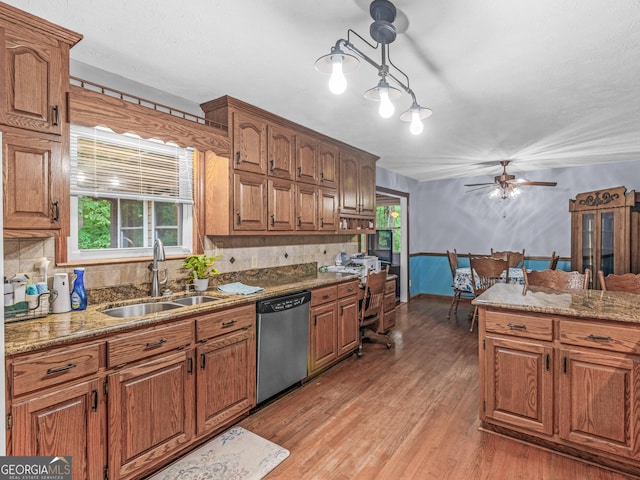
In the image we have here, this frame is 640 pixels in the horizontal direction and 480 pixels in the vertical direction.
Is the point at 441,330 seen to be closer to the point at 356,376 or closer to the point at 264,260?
the point at 356,376

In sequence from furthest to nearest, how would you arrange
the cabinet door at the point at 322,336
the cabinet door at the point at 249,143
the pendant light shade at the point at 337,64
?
the cabinet door at the point at 322,336 → the cabinet door at the point at 249,143 → the pendant light shade at the point at 337,64

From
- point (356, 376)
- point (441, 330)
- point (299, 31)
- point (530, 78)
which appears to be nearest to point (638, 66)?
point (530, 78)

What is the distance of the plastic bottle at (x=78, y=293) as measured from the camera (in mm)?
2020

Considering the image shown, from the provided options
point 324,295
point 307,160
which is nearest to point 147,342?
point 324,295

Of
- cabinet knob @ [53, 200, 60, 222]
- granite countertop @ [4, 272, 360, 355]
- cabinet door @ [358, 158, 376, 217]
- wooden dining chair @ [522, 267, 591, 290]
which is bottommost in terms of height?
granite countertop @ [4, 272, 360, 355]

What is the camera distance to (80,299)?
6.66 feet

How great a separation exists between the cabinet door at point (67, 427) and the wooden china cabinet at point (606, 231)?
16.8 feet

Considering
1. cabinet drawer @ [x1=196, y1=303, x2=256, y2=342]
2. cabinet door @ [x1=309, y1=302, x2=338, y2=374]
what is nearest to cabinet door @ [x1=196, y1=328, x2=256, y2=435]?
cabinet drawer @ [x1=196, y1=303, x2=256, y2=342]

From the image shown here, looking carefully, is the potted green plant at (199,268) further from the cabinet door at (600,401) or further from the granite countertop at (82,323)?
the cabinet door at (600,401)

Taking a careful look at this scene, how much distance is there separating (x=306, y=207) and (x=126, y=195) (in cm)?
160

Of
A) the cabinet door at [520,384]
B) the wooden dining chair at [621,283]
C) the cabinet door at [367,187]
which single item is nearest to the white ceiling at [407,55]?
the cabinet door at [367,187]

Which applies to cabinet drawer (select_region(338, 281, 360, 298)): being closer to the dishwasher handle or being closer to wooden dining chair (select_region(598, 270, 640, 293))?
the dishwasher handle

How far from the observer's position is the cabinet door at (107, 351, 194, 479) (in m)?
1.74

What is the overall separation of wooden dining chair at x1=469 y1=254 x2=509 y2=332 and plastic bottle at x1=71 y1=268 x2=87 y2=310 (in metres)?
4.21
